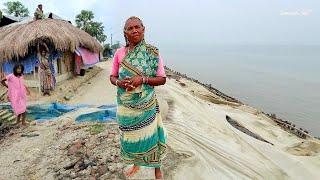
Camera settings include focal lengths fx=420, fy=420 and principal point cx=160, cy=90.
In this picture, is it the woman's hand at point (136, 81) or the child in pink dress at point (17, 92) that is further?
the child in pink dress at point (17, 92)

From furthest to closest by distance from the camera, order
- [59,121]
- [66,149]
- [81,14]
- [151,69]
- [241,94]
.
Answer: [81,14]
[241,94]
[59,121]
[66,149]
[151,69]

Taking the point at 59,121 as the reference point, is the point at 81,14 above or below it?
above

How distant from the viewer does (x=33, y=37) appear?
12266 millimetres

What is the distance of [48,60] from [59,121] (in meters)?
5.86

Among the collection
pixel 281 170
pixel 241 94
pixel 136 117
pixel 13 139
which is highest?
pixel 136 117

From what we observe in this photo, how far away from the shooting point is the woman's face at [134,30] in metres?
3.57

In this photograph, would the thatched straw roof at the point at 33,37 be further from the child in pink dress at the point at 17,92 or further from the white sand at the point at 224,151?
the child in pink dress at the point at 17,92

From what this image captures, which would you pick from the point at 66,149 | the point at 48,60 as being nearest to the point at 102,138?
the point at 66,149

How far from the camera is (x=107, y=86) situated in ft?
46.0

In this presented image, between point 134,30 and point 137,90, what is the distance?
0.51 metres

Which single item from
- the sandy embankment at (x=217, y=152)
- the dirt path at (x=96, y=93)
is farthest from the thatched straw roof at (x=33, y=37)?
the sandy embankment at (x=217, y=152)

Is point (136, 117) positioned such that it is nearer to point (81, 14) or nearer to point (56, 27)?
point (56, 27)

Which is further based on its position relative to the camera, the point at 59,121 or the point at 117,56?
the point at 59,121

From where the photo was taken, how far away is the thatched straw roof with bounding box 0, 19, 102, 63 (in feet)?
40.3
